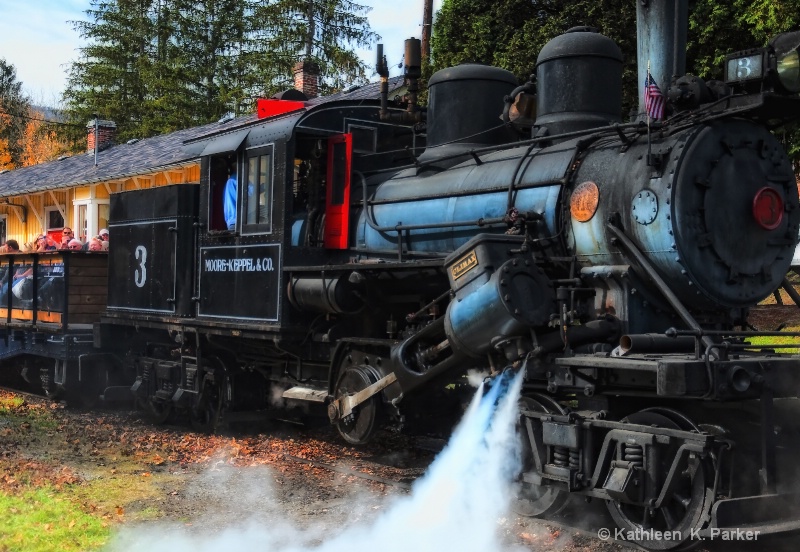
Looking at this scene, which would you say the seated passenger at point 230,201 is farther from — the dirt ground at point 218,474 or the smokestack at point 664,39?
the smokestack at point 664,39

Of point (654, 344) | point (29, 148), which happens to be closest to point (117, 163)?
point (654, 344)

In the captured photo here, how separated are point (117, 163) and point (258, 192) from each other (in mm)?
16615

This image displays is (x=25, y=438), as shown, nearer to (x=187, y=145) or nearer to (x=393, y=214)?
(x=187, y=145)

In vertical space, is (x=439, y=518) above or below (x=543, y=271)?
below

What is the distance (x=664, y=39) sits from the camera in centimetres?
662

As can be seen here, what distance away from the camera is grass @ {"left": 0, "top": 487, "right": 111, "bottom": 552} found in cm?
541

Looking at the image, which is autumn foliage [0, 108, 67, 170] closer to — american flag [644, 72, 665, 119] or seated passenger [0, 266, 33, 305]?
seated passenger [0, 266, 33, 305]

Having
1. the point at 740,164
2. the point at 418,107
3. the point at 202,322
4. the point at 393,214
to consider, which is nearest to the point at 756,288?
the point at 740,164

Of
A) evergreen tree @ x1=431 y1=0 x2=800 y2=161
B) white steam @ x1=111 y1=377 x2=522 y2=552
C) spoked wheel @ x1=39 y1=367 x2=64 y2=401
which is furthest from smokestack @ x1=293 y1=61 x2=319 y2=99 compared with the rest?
white steam @ x1=111 y1=377 x2=522 y2=552

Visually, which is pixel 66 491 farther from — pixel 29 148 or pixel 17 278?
pixel 29 148

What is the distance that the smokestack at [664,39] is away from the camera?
657 centimetres

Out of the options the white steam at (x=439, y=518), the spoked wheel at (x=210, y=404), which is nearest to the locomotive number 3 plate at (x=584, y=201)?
the white steam at (x=439, y=518)

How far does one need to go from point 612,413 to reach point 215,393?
18.2 ft

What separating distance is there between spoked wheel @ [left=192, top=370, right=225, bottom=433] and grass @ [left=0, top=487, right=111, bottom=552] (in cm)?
306
